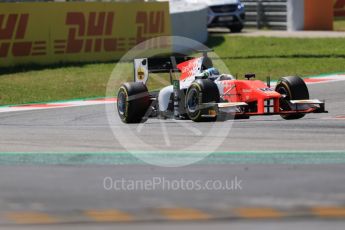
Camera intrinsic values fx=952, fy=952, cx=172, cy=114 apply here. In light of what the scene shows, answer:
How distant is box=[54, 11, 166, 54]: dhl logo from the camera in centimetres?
2372

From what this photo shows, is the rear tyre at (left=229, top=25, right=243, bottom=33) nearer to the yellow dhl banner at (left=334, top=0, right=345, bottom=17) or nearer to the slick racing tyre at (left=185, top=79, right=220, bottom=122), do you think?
the yellow dhl banner at (left=334, top=0, right=345, bottom=17)

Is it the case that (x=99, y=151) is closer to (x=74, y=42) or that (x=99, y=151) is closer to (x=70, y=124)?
(x=70, y=124)

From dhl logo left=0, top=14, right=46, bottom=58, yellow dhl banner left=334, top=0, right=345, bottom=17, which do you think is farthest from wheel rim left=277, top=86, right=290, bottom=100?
yellow dhl banner left=334, top=0, right=345, bottom=17

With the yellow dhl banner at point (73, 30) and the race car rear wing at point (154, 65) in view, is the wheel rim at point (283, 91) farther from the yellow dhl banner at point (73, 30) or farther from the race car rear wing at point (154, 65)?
the yellow dhl banner at point (73, 30)

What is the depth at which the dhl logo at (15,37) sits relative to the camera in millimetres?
22406

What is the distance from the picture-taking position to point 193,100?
42.3 ft

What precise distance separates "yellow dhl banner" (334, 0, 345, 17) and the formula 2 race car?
25.1 metres

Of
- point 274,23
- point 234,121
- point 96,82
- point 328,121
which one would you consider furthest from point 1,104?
point 274,23

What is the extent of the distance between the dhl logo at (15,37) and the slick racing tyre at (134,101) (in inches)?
367

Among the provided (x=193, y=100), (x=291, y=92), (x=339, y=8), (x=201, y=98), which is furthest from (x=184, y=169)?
A: (x=339, y=8)

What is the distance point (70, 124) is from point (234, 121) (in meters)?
2.43

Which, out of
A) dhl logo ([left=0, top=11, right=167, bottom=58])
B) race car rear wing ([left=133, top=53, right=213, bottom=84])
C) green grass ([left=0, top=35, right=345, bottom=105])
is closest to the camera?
race car rear wing ([left=133, top=53, right=213, bottom=84])

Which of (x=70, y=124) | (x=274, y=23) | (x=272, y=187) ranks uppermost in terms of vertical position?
(x=272, y=187)

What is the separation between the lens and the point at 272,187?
7738mm
